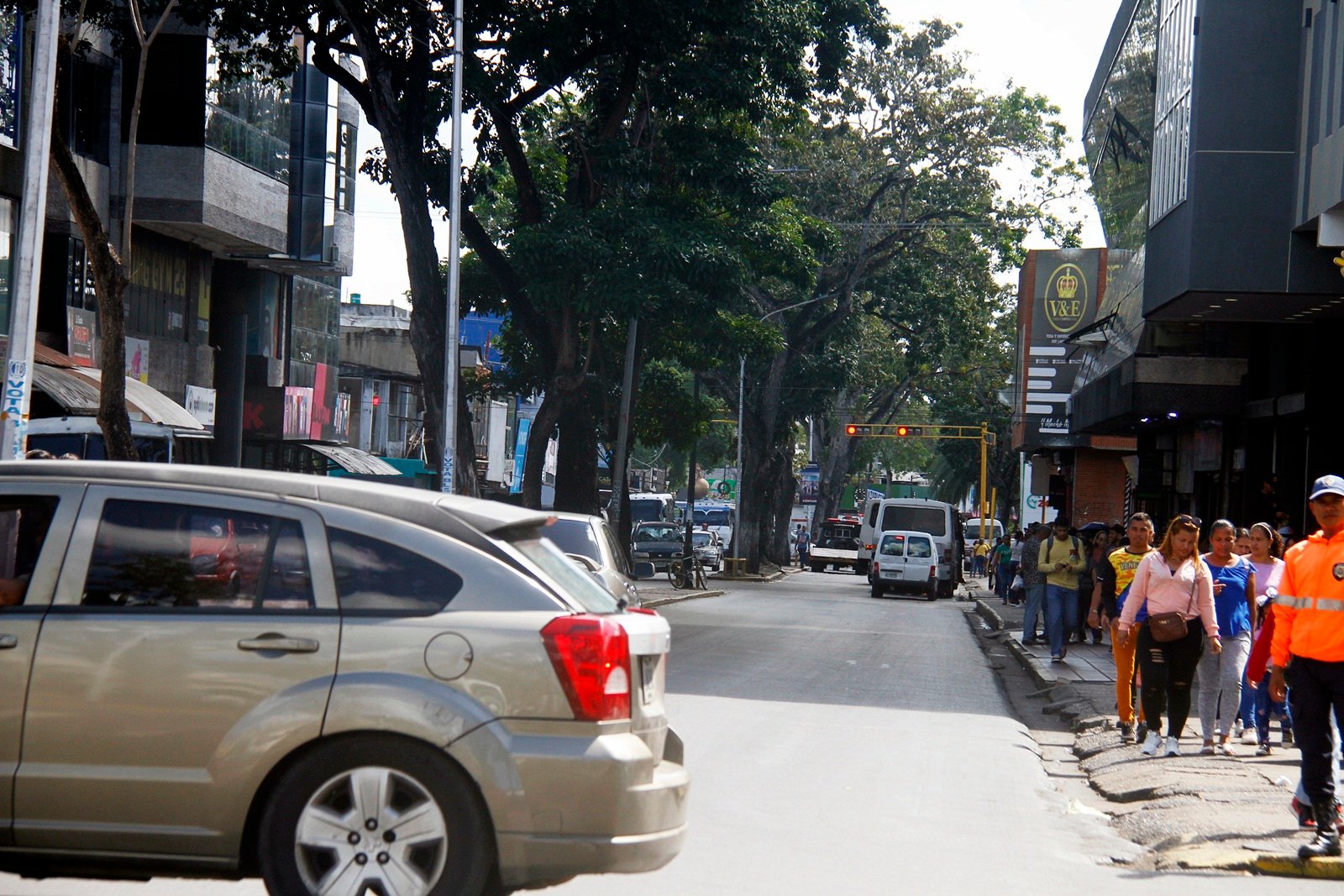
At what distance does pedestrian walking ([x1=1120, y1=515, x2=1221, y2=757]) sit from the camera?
1134 cm

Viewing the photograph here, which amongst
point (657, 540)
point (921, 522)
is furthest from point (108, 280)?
point (921, 522)

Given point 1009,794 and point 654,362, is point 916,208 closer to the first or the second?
point 654,362

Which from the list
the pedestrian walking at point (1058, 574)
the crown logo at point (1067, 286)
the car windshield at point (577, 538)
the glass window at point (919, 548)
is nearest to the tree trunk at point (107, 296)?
the car windshield at point (577, 538)

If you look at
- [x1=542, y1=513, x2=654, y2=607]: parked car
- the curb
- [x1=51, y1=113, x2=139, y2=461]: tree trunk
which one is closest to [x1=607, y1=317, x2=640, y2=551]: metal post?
the curb

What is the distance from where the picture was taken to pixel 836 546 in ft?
216

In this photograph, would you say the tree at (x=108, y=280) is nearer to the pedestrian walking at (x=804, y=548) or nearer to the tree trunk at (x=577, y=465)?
the tree trunk at (x=577, y=465)

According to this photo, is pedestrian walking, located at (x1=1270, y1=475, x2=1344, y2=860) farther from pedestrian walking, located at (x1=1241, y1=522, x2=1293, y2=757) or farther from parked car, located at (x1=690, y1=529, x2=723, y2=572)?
parked car, located at (x1=690, y1=529, x2=723, y2=572)

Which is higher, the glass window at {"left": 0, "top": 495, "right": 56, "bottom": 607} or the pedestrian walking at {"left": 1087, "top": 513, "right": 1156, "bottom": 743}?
the glass window at {"left": 0, "top": 495, "right": 56, "bottom": 607}

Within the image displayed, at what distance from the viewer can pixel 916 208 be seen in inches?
1914

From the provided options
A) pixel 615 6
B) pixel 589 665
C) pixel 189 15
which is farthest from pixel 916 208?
pixel 589 665

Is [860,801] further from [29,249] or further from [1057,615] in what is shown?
[1057,615]

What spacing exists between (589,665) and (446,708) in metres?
0.47

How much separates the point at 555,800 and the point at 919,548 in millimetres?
41899

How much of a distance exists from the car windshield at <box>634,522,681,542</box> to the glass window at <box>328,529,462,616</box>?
4894 centimetres
